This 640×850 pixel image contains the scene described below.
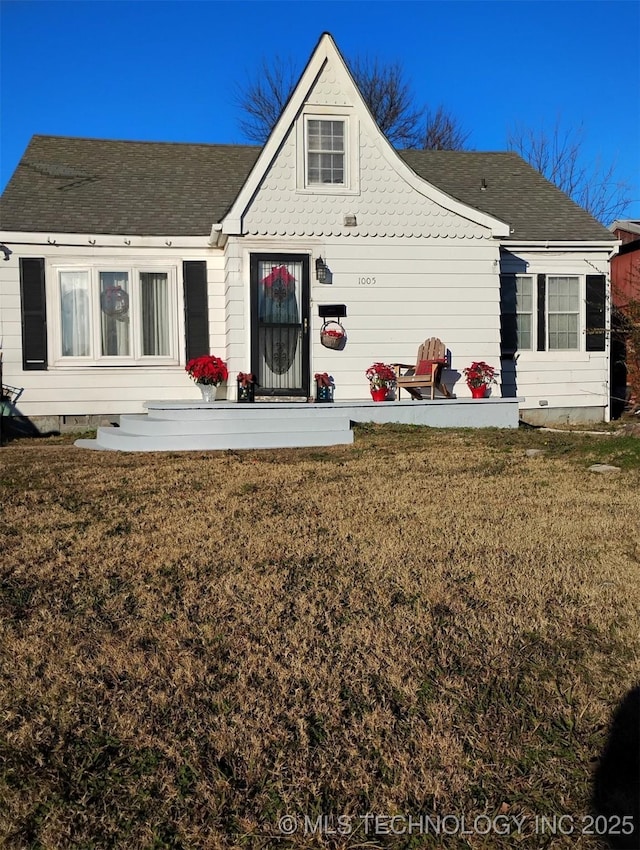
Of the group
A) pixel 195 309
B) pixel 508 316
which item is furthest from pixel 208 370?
pixel 508 316

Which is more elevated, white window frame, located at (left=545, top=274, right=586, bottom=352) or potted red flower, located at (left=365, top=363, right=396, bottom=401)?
white window frame, located at (left=545, top=274, right=586, bottom=352)

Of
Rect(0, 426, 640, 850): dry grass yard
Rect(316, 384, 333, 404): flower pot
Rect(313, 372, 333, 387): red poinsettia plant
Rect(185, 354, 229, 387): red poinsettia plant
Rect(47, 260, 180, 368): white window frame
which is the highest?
Rect(47, 260, 180, 368): white window frame

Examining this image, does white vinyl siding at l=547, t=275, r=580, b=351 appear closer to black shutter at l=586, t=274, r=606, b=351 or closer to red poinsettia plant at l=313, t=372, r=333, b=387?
black shutter at l=586, t=274, r=606, b=351

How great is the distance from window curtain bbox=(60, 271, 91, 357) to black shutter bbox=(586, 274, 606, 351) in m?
8.58

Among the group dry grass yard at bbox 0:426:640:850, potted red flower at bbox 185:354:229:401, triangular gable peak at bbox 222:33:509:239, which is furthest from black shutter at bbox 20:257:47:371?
dry grass yard at bbox 0:426:640:850

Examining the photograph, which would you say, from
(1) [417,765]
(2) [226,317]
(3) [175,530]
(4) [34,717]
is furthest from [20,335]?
(1) [417,765]

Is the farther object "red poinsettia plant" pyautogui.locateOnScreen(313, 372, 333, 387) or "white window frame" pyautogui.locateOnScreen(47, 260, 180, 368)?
"white window frame" pyautogui.locateOnScreen(47, 260, 180, 368)

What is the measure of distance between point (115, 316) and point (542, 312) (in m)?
7.29

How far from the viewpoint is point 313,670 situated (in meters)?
3.22

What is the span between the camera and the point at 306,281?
1161 cm

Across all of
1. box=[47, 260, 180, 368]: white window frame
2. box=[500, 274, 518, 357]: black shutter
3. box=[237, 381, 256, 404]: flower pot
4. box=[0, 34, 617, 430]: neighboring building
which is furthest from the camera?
box=[500, 274, 518, 357]: black shutter

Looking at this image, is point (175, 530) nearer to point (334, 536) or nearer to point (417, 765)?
point (334, 536)

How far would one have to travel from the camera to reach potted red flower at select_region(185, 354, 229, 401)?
11.3m

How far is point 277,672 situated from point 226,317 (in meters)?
9.27
